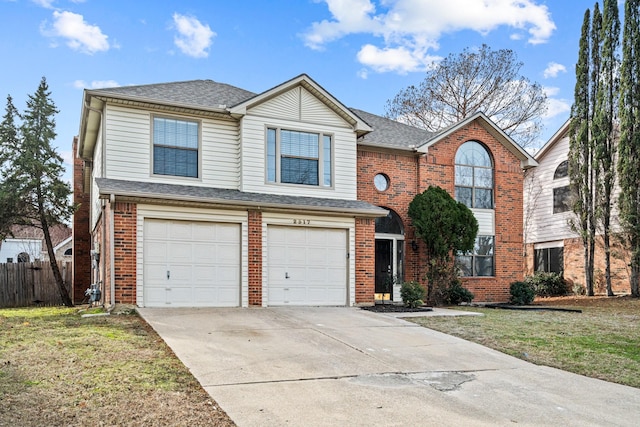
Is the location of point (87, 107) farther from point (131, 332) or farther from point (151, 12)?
point (131, 332)

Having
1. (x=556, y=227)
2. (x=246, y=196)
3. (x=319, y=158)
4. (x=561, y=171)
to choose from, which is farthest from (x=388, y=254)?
(x=561, y=171)

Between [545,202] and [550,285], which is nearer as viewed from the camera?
[550,285]

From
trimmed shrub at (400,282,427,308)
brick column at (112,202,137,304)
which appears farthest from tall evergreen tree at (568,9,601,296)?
brick column at (112,202,137,304)

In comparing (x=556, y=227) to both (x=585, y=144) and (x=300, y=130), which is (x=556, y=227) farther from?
(x=300, y=130)

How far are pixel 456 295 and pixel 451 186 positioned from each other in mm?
3498

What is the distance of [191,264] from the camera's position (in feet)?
44.4

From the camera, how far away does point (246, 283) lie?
13984 millimetres

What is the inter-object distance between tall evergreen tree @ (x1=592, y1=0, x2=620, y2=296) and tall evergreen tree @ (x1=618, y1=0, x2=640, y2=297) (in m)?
0.55

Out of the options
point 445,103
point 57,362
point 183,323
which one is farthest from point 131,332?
point 445,103

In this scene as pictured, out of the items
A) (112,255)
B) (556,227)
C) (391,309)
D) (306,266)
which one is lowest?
(391,309)

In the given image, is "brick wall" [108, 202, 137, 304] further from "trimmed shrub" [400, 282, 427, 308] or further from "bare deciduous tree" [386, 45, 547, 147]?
"bare deciduous tree" [386, 45, 547, 147]

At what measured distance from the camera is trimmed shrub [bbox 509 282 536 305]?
60.5ft

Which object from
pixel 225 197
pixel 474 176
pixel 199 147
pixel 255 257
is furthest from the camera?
pixel 474 176

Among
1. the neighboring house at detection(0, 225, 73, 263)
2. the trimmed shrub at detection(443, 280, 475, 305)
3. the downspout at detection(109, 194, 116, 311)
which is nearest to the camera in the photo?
the downspout at detection(109, 194, 116, 311)
